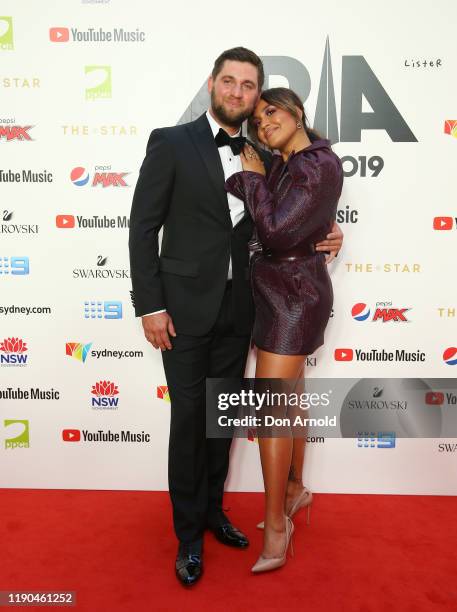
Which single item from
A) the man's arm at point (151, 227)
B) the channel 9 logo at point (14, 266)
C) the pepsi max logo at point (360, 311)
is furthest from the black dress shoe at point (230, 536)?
the channel 9 logo at point (14, 266)

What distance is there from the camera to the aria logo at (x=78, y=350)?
2619 millimetres

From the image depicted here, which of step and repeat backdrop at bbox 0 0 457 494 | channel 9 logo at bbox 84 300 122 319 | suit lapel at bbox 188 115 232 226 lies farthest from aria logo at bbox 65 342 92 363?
suit lapel at bbox 188 115 232 226

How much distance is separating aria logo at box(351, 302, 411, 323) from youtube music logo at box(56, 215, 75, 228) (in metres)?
1.40

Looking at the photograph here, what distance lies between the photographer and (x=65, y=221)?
2510 mm

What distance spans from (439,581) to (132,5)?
2.69m

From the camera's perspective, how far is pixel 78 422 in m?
2.69

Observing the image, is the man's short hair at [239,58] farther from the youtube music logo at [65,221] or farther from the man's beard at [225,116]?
the youtube music logo at [65,221]

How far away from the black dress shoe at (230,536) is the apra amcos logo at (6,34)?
2.31 metres

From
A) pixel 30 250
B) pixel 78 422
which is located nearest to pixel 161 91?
pixel 30 250

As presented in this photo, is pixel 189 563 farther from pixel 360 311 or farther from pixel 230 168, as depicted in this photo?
pixel 230 168

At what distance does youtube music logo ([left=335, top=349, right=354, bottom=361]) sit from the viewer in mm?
2619

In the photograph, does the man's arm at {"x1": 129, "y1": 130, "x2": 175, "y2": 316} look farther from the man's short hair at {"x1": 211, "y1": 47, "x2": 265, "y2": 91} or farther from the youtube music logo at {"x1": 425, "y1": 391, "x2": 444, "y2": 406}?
the youtube music logo at {"x1": 425, "y1": 391, "x2": 444, "y2": 406}

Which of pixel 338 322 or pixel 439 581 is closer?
pixel 439 581

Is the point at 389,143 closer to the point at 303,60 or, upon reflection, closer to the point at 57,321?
the point at 303,60
